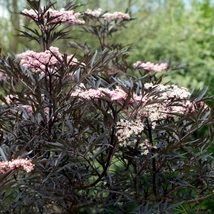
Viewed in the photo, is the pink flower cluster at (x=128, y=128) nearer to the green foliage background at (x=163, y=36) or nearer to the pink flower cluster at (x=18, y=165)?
the pink flower cluster at (x=18, y=165)

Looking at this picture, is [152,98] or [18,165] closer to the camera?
[18,165]

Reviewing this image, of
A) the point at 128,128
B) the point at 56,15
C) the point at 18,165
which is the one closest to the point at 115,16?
the point at 56,15

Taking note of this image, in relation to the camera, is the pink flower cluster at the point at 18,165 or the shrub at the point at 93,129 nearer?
the pink flower cluster at the point at 18,165

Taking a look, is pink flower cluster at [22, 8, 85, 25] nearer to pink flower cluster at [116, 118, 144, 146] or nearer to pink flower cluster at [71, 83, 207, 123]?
pink flower cluster at [71, 83, 207, 123]

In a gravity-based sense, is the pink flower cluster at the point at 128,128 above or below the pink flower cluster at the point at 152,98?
below

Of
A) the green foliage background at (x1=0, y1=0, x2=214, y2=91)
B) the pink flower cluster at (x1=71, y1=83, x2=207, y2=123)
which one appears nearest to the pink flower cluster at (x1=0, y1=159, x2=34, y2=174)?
the pink flower cluster at (x1=71, y1=83, x2=207, y2=123)

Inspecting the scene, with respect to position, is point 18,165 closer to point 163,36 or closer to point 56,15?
point 56,15

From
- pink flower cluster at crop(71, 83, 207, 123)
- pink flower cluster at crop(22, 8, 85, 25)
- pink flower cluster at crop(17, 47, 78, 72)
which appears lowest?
pink flower cluster at crop(71, 83, 207, 123)

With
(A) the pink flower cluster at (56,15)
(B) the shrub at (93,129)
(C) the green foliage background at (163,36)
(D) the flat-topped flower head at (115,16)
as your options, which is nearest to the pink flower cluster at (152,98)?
(B) the shrub at (93,129)

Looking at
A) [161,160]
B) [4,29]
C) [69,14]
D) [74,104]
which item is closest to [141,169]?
[161,160]

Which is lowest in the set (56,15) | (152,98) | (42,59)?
(152,98)

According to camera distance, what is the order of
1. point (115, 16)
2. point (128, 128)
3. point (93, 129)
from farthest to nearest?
point (115, 16)
point (93, 129)
point (128, 128)

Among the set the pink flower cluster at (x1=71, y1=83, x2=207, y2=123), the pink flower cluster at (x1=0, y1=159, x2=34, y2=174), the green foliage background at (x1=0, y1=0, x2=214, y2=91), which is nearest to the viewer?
the pink flower cluster at (x1=0, y1=159, x2=34, y2=174)

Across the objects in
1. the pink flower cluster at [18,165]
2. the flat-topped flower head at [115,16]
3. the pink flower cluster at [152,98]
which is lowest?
the pink flower cluster at [18,165]
